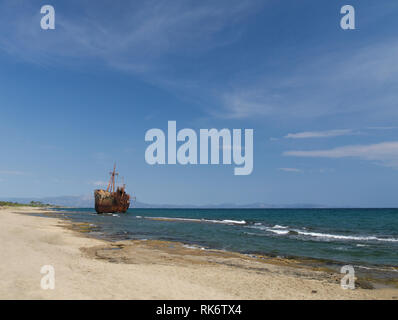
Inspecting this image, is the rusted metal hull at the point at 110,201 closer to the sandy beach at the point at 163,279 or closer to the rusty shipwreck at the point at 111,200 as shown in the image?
the rusty shipwreck at the point at 111,200

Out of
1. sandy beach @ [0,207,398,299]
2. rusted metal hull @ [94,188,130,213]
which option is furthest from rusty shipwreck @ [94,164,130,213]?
sandy beach @ [0,207,398,299]

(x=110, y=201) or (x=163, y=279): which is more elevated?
(x=163, y=279)

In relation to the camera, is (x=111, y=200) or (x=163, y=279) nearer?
(x=163, y=279)

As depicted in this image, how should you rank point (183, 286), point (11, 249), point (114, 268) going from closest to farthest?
point (183, 286) < point (114, 268) < point (11, 249)

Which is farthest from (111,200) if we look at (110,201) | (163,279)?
(163,279)

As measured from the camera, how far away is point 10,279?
9867 millimetres

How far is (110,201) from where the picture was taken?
8825 centimetres

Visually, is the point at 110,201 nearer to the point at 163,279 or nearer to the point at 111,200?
the point at 111,200

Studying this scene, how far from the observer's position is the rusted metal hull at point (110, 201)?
86312 mm

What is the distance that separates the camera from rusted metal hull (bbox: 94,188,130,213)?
8631 cm
